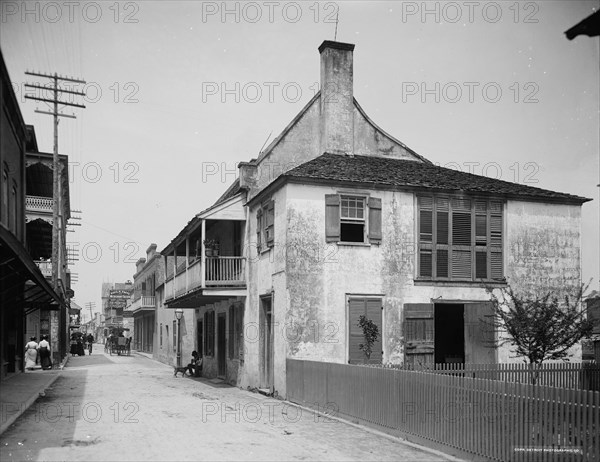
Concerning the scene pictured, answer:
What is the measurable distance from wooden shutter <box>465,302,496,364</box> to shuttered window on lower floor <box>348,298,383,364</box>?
8.33ft

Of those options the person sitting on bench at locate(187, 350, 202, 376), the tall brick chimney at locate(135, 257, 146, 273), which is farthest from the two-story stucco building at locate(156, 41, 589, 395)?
the tall brick chimney at locate(135, 257, 146, 273)

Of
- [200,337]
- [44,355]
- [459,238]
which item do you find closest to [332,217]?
[459,238]

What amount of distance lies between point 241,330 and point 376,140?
304 inches

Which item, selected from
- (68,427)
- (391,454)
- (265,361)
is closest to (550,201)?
(265,361)

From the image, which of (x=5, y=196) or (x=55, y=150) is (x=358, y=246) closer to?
(x=5, y=196)

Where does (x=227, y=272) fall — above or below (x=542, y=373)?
above

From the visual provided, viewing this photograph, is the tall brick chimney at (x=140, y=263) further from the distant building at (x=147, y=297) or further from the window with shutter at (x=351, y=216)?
the window with shutter at (x=351, y=216)

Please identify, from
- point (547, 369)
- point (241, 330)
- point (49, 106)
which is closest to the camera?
point (547, 369)

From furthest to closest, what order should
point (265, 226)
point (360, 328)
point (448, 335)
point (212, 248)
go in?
point (212, 248), point (448, 335), point (265, 226), point (360, 328)

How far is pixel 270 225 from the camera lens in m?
19.8

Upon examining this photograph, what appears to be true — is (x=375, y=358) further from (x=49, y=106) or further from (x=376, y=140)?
(x=49, y=106)

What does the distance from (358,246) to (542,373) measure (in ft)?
18.3

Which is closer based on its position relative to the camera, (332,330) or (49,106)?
(332,330)

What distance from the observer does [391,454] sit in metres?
10.4
